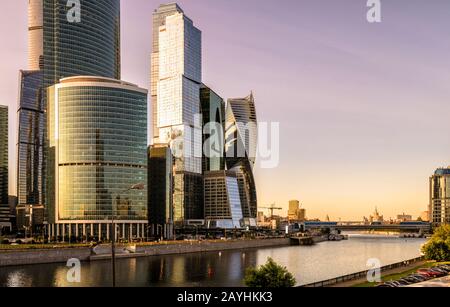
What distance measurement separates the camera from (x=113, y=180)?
547ft

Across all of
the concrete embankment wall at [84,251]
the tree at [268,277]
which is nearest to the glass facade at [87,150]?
the concrete embankment wall at [84,251]

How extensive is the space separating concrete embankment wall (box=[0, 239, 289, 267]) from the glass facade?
39.4 meters

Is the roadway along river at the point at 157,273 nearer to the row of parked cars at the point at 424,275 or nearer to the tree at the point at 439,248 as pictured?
the tree at the point at 439,248

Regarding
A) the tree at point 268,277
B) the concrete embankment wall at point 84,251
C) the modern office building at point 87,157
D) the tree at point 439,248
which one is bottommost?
the concrete embankment wall at point 84,251

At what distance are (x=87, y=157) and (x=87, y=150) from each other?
84.0 inches

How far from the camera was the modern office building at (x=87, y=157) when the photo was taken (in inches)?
6476

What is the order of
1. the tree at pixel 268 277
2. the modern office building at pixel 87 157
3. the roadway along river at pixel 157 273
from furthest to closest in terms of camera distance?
the modern office building at pixel 87 157 < the roadway along river at pixel 157 273 < the tree at pixel 268 277

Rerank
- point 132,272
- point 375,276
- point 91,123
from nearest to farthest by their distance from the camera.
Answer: point 375,276 < point 132,272 < point 91,123

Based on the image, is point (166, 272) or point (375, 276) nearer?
point (375, 276)

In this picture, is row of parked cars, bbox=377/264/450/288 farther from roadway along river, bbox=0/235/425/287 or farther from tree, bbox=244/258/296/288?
roadway along river, bbox=0/235/425/287

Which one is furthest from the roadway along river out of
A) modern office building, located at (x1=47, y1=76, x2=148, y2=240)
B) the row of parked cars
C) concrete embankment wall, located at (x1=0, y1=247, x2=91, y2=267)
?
modern office building, located at (x1=47, y1=76, x2=148, y2=240)
